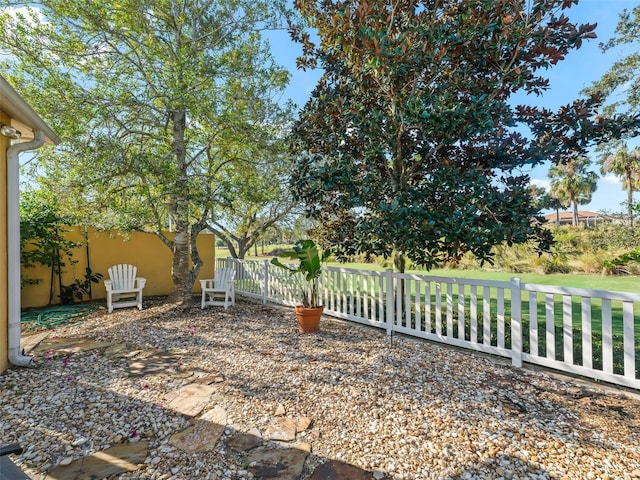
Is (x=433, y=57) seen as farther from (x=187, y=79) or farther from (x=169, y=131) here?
(x=169, y=131)

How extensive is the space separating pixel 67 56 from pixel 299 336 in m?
6.82

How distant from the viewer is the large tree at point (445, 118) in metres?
4.11

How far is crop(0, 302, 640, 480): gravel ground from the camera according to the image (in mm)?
2131

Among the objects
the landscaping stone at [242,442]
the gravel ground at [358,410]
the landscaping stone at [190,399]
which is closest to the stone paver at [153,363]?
the gravel ground at [358,410]

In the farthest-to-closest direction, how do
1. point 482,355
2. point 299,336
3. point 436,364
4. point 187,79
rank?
point 187,79, point 299,336, point 482,355, point 436,364

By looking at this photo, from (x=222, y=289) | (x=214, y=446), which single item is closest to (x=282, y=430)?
(x=214, y=446)

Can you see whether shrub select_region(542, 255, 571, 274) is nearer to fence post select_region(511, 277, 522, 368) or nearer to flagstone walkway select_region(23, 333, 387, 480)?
fence post select_region(511, 277, 522, 368)

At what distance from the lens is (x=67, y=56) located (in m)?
5.97

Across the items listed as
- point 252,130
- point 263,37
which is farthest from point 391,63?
point 263,37

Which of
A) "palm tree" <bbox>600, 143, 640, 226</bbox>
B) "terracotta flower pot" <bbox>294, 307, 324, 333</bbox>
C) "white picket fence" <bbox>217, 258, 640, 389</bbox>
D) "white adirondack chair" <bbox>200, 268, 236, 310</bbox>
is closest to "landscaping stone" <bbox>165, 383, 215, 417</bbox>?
"terracotta flower pot" <bbox>294, 307, 324, 333</bbox>

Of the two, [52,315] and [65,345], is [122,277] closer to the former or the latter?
[52,315]

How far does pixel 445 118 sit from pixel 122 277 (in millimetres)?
7553

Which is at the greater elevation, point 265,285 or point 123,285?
point 123,285

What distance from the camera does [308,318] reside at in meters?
5.17
